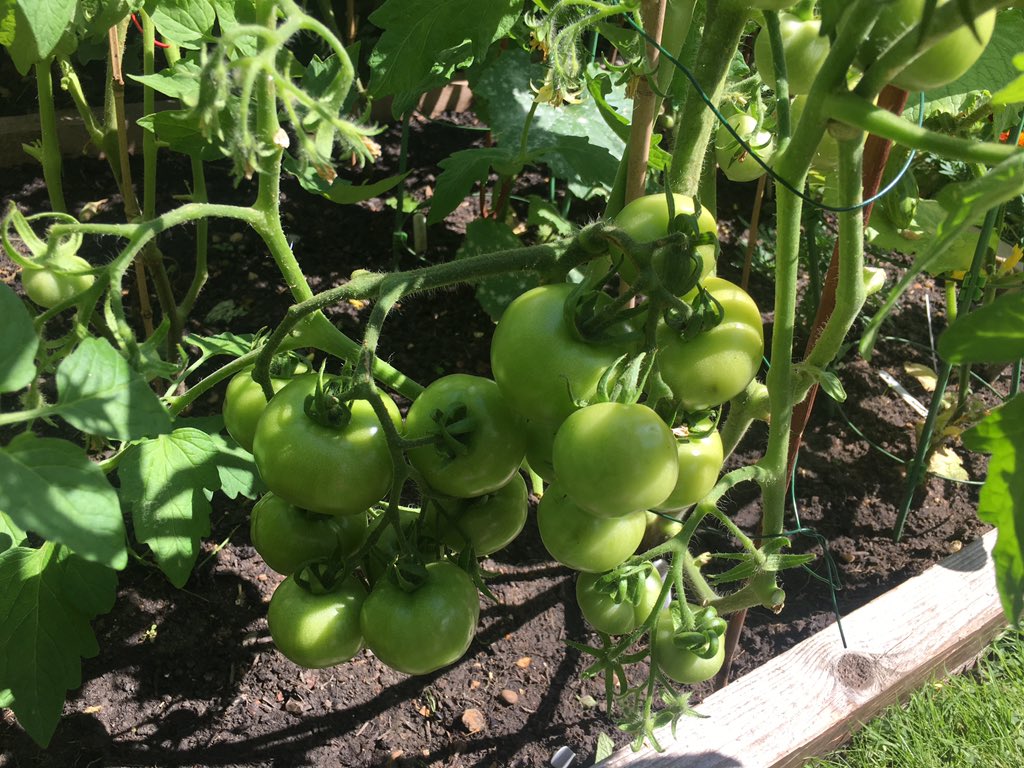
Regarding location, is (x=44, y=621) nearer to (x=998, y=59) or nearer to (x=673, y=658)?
(x=673, y=658)

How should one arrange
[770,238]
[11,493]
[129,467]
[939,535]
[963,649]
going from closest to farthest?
[11,493]
[129,467]
[963,649]
[939,535]
[770,238]

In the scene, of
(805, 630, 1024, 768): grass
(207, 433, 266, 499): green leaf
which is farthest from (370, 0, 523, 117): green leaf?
(805, 630, 1024, 768): grass

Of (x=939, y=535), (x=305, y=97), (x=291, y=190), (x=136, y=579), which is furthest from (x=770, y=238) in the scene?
(x=305, y=97)

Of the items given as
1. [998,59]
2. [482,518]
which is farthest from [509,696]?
[998,59]

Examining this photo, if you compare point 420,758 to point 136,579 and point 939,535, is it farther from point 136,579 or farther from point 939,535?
point 939,535

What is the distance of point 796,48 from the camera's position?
0.80 meters

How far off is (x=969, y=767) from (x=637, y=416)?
1.35 meters

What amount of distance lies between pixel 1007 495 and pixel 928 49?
291mm

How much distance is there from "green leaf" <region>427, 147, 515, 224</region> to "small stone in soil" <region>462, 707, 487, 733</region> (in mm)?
1007

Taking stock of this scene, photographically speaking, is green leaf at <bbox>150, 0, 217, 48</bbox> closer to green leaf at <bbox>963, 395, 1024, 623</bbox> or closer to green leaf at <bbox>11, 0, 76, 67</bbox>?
green leaf at <bbox>11, 0, 76, 67</bbox>

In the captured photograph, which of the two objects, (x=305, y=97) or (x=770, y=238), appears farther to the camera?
(x=770, y=238)

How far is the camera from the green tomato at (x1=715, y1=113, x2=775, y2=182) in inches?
41.4

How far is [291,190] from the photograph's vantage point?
98.5 inches

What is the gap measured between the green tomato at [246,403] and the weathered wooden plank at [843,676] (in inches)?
32.8
